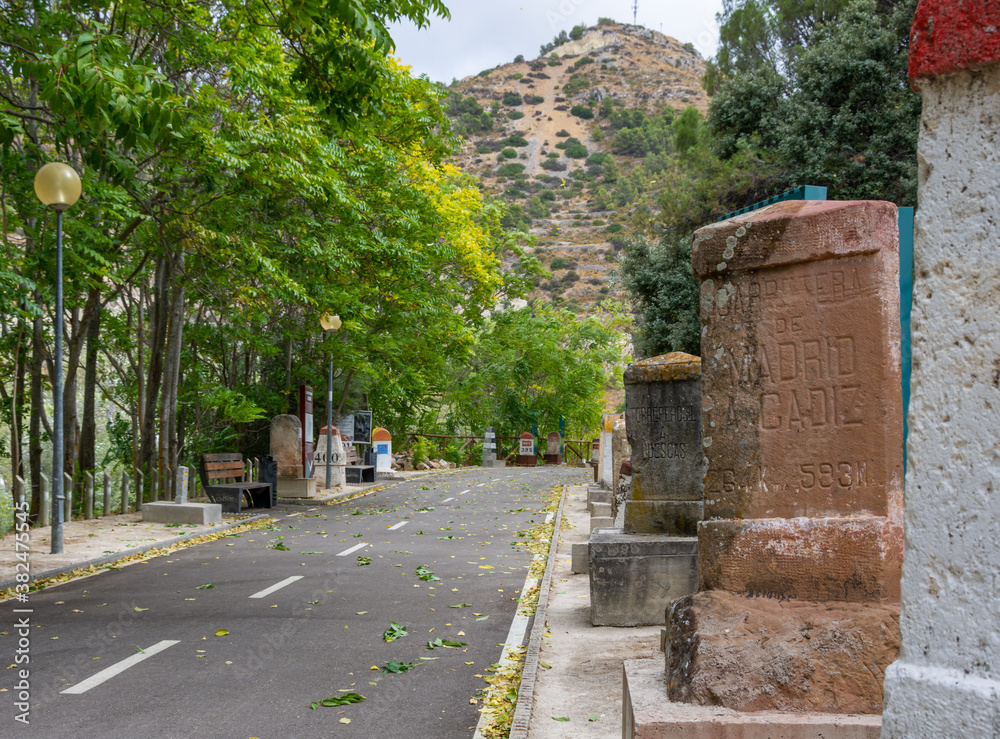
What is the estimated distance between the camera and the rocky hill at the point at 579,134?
93000mm

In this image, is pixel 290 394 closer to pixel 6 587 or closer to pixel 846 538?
pixel 6 587

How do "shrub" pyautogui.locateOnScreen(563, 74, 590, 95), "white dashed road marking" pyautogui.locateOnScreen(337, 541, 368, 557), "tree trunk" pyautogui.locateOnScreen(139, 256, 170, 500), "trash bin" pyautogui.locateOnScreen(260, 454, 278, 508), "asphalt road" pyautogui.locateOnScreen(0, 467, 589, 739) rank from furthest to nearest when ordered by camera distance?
"shrub" pyautogui.locateOnScreen(563, 74, 590, 95), "trash bin" pyautogui.locateOnScreen(260, 454, 278, 508), "tree trunk" pyautogui.locateOnScreen(139, 256, 170, 500), "white dashed road marking" pyautogui.locateOnScreen(337, 541, 368, 557), "asphalt road" pyautogui.locateOnScreen(0, 467, 589, 739)

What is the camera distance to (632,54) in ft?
466

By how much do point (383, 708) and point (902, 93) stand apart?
1907cm

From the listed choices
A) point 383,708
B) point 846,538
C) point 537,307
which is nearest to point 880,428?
point 846,538

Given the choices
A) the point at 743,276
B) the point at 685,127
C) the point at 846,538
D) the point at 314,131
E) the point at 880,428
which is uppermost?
the point at 685,127

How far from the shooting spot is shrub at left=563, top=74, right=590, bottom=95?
447ft

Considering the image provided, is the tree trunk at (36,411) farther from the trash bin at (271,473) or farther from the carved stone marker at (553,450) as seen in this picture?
the carved stone marker at (553,450)

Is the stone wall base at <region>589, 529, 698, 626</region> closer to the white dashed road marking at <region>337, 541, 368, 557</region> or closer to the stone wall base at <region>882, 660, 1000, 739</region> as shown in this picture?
the white dashed road marking at <region>337, 541, 368, 557</region>

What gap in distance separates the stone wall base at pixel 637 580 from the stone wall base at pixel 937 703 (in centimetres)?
576

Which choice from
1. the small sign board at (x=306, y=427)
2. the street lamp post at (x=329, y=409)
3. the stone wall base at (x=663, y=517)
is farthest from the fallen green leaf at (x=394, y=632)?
the small sign board at (x=306, y=427)

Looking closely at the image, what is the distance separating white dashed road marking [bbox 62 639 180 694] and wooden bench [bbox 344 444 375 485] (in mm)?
18020

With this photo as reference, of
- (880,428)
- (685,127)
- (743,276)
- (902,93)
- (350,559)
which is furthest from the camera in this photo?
(685,127)

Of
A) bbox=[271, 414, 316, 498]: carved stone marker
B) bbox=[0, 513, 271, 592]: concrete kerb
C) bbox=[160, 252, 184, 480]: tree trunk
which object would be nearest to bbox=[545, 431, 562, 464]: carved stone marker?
bbox=[271, 414, 316, 498]: carved stone marker
